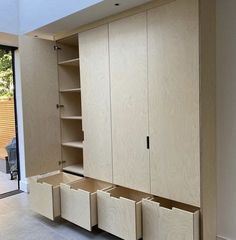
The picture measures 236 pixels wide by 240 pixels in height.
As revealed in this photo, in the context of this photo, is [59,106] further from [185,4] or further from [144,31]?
[185,4]

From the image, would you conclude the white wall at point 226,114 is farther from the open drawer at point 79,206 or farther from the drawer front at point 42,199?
the drawer front at point 42,199

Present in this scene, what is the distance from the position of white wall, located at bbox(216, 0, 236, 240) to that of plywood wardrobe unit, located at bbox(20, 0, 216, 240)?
75 mm

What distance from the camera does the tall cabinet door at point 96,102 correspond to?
2566mm

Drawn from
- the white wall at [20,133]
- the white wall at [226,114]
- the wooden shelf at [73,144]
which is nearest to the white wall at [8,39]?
the white wall at [20,133]

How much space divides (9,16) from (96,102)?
4.62 ft

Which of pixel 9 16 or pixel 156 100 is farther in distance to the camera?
pixel 9 16

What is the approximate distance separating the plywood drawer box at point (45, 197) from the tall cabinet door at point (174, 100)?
1060 millimetres

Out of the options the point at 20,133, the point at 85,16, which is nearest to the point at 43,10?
the point at 85,16

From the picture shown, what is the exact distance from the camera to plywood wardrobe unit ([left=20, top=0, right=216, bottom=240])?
77.0 inches

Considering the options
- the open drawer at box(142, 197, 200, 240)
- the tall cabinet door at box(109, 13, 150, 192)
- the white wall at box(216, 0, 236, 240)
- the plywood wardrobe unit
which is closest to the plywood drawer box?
the plywood wardrobe unit

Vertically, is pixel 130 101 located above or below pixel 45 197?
above

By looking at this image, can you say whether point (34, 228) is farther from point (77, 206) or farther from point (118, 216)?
point (118, 216)

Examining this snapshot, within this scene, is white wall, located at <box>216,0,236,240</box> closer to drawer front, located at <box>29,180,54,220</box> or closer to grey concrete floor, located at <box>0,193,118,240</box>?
grey concrete floor, located at <box>0,193,118,240</box>

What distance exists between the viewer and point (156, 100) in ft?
7.13
